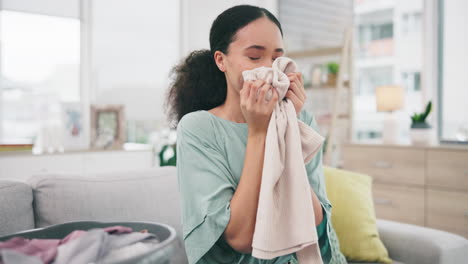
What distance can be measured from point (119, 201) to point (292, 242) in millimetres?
705

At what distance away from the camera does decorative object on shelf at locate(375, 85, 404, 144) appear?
3422mm

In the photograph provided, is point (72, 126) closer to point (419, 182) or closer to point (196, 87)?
point (196, 87)

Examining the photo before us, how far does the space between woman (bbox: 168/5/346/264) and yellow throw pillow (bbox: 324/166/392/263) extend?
590mm

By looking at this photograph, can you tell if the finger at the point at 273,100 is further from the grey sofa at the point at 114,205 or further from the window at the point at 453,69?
the window at the point at 453,69

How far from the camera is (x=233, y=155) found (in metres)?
1.18

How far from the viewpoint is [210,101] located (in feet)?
4.83

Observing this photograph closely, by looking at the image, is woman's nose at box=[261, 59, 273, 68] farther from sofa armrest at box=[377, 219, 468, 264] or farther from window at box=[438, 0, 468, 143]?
window at box=[438, 0, 468, 143]

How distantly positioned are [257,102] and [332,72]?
3.24 m

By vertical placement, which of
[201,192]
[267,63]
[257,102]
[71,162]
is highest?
[267,63]

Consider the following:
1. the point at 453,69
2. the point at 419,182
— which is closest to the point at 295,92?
the point at 419,182

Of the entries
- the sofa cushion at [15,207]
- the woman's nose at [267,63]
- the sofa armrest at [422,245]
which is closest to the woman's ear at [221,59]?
the woman's nose at [267,63]

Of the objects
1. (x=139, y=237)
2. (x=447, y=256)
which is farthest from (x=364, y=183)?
(x=139, y=237)

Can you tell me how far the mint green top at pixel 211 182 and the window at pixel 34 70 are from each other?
266cm

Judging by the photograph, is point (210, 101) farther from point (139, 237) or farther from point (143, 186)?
point (139, 237)
